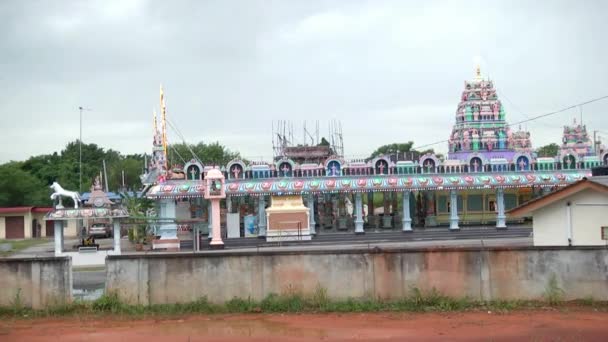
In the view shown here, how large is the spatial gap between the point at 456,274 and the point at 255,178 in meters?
26.7

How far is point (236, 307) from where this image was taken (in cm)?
1667

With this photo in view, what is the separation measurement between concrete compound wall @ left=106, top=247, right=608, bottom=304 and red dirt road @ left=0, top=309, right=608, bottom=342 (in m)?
1.08

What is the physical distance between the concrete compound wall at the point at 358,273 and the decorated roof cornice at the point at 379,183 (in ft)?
79.5

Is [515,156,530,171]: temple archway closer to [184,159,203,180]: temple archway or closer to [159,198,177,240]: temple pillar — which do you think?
[184,159,203,180]: temple archway

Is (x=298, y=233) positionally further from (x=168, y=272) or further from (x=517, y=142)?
(x=517, y=142)

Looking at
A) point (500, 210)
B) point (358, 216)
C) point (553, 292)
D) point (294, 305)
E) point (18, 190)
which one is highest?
point (18, 190)

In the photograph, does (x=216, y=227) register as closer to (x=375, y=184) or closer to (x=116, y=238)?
(x=116, y=238)

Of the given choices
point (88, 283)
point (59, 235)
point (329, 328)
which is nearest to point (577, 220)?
point (329, 328)

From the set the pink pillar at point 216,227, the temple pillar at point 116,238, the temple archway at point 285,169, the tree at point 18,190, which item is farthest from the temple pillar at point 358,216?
the tree at point 18,190

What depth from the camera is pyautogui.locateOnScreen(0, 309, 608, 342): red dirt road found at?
13.4 m

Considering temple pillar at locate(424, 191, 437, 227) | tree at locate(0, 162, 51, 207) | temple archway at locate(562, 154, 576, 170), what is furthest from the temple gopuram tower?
tree at locate(0, 162, 51, 207)

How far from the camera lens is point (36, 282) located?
16.9 metres

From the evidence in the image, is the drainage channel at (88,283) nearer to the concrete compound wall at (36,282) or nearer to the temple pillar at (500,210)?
the concrete compound wall at (36,282)

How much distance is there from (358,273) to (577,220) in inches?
265
